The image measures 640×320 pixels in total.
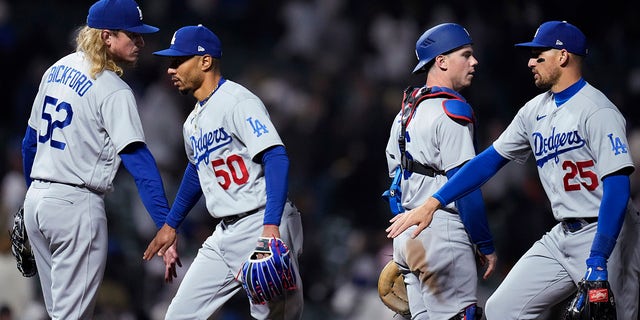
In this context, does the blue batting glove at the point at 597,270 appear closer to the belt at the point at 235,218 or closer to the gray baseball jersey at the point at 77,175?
the belt at the point at 235,218

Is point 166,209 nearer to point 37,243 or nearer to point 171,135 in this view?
point 37,243

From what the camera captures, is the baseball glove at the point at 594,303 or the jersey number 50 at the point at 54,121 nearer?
the baseball glove at the point at 594,303

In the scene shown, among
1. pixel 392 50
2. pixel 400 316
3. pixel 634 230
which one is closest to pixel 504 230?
pixel 392 50

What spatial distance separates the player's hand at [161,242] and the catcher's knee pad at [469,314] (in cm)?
164

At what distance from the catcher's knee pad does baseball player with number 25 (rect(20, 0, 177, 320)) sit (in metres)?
1.71

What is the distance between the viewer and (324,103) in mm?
12977

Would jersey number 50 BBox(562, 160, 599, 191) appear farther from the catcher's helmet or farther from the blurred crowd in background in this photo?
the blurred crowd in background

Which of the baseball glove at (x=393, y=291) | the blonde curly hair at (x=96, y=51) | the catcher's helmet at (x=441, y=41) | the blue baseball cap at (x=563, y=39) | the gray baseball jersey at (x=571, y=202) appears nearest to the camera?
the gray baseball jersey at (x=571, y=202)

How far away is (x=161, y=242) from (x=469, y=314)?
5.77ft

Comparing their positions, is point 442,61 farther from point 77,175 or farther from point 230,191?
point 77,175

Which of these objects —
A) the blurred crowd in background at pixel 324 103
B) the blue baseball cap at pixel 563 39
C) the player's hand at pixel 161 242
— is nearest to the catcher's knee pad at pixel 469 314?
the blue baseball cap at pixel 563 39

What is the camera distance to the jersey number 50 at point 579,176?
563cm

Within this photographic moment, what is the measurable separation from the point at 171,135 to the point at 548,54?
279 inches

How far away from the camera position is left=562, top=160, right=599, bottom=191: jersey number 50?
5633mm
